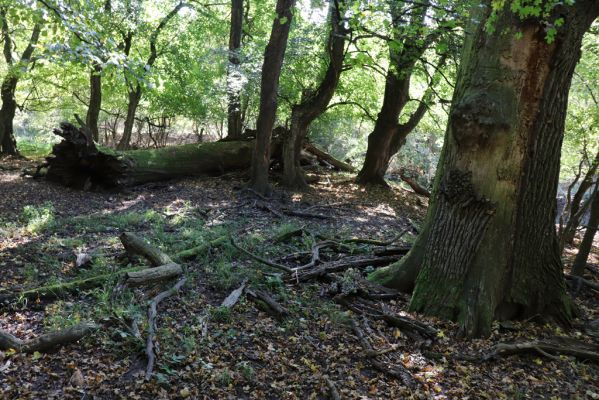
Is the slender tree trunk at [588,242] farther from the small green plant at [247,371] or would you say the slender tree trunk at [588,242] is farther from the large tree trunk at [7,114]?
the large tree trunk at [7,114]

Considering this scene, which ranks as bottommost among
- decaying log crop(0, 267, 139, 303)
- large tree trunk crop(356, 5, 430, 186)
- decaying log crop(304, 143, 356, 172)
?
decaying log crop(0, 267, 139, 303)

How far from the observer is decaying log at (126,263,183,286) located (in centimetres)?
516

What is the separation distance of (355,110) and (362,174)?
9.74 ft

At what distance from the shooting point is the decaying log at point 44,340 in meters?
3.85

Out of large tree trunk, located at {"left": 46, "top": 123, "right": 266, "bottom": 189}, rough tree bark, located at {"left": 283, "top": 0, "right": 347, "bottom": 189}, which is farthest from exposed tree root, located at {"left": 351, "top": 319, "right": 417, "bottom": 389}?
rough tree bark, located at {"left": 283, "top": 0, "right": 347, "bottom": 189}

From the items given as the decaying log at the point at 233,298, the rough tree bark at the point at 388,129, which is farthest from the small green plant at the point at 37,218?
the rough tree bark at the point at 388,129

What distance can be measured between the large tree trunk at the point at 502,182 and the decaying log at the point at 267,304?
1.56 meters

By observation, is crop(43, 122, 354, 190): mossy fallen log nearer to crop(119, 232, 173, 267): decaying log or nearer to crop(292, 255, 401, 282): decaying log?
crop(119, 232, 173, 267): decaying log

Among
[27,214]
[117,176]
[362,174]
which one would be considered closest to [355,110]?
[362,174]

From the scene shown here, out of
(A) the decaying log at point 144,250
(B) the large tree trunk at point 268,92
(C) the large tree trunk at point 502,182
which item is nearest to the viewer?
(C) the large tree trunk at point 502,182

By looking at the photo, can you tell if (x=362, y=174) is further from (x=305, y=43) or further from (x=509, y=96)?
(x=509, y=96)

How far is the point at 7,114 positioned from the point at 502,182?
1776cm

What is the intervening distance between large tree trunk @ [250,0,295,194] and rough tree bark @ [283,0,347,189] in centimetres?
138

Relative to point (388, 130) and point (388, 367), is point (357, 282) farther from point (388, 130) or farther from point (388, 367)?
point (388, 130)
